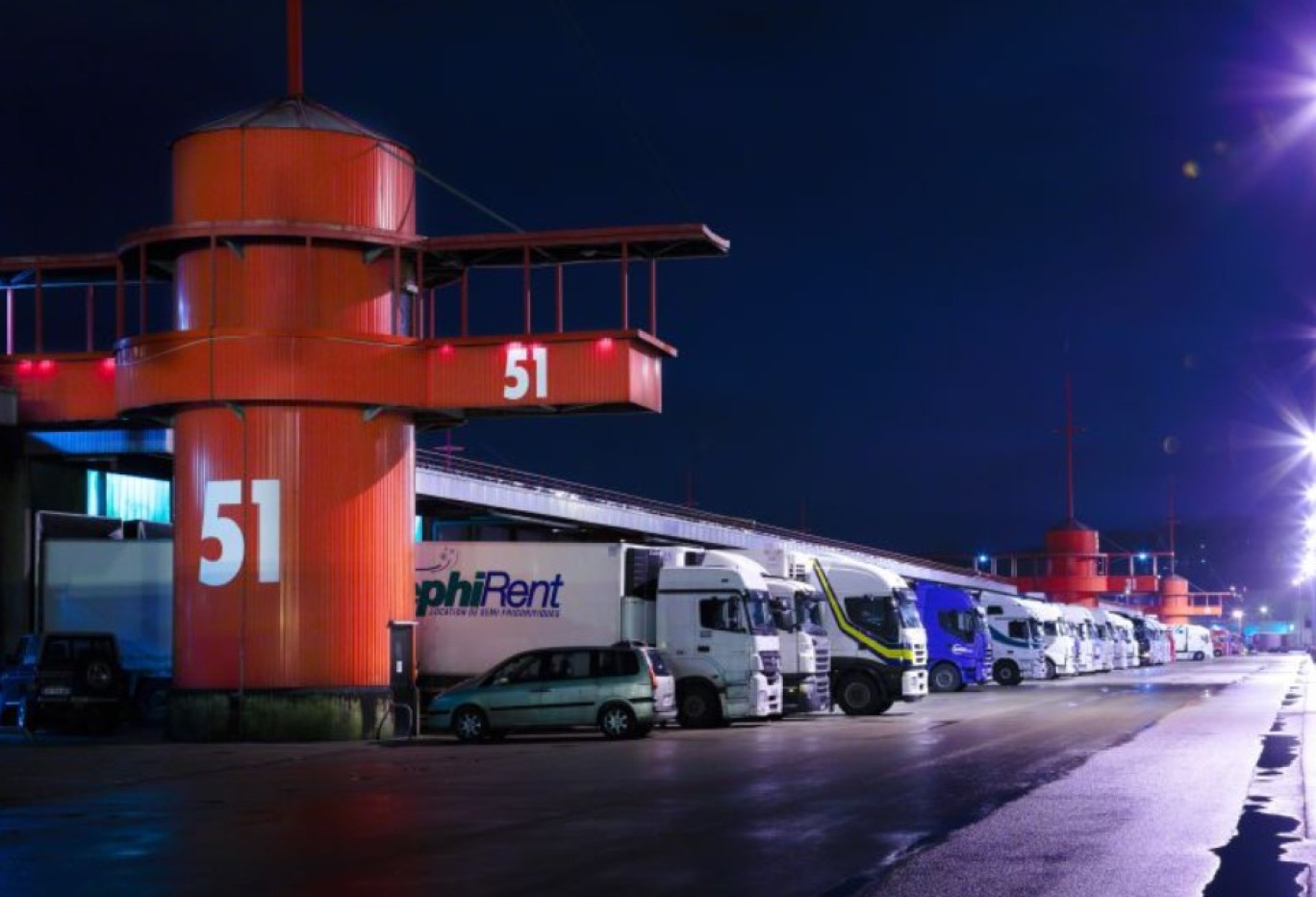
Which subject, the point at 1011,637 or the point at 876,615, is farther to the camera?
the point at 1011,637

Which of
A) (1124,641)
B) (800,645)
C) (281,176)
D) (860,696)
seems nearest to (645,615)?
(800,645)

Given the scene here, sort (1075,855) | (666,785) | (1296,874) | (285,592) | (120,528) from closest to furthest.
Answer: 1. (1296,874)
2. (1075,855)
3. (666,785)
4. (285,592)
5. (120,528)

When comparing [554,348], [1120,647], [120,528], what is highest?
[554,348]

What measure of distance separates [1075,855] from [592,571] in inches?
836

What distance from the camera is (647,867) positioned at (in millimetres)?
13969

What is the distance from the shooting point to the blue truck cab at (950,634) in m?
55.4

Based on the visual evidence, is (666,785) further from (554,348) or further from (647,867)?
(554,348)

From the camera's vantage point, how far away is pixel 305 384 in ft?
103

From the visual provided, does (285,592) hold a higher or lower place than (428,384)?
lower

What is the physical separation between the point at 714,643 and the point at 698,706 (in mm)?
1423

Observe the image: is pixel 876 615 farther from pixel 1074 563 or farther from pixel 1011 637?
pixel 1074 563

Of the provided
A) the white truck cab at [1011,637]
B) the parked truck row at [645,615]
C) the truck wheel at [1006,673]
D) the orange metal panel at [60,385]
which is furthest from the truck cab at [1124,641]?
the orange metal panel at [60,385]

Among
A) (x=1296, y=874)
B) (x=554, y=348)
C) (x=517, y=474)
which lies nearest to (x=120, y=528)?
(x=554, y=348)

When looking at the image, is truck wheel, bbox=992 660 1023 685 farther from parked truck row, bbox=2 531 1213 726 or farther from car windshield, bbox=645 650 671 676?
car windshield, bbox=645 650 671 676
